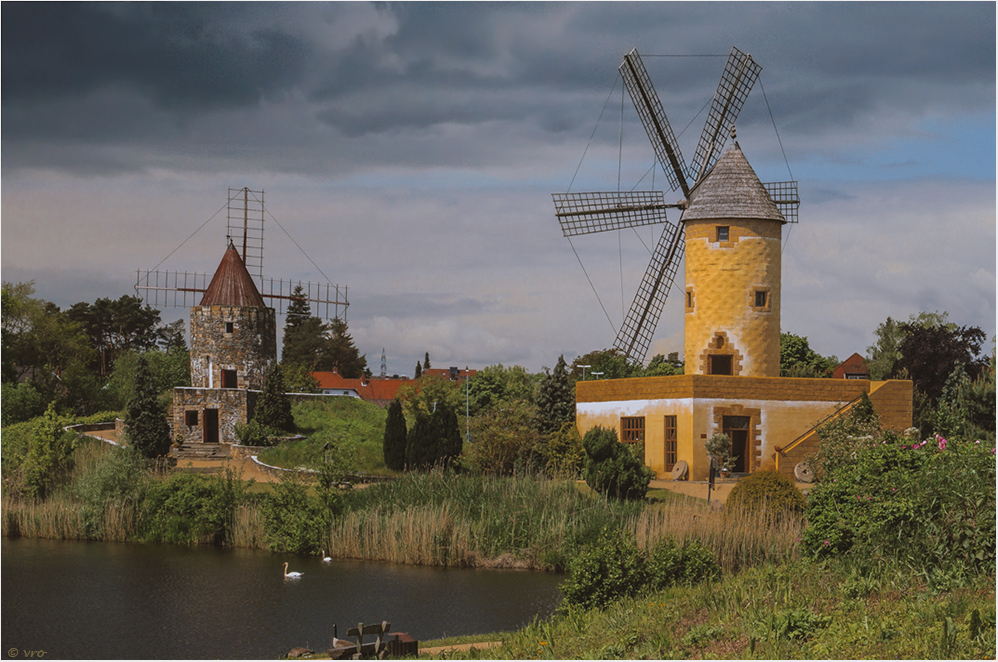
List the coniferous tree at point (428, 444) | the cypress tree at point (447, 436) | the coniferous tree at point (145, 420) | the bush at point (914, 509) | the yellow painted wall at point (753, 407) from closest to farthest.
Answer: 1. the bush at point (914, 509)
2. the yellow painted wall at point (753, 407)
3. the coniferous tree at point (428, 444)
4. the cypress tree at point (447, 436)
5. the coniferous tree at point (145, 420)

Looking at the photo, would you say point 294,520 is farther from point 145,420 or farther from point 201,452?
point 201,452

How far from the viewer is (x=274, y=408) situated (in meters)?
43.9

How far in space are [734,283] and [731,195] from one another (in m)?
2.90

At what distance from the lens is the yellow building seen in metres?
33.5

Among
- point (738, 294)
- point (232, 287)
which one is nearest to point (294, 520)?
point (738, 294)

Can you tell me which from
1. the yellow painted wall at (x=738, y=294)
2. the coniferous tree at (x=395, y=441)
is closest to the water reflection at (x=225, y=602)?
the coniferous tree at (x=395, y=441)

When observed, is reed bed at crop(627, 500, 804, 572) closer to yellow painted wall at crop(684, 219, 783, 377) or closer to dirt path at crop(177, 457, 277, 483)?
yellow painted wall at crop(684, 219, 783, 377)

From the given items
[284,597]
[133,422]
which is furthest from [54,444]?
[284,597]

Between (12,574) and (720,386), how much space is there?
19585 millimetres

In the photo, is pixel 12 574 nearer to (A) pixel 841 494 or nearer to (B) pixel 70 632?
(B) pixel 70 632

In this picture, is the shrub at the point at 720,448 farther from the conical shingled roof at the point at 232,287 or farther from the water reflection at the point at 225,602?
the conical shingled roof at the point at 232,287

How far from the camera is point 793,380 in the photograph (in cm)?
3419

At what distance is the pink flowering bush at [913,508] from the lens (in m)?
13.6

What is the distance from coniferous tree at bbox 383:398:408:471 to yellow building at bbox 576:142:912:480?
18.9ft
